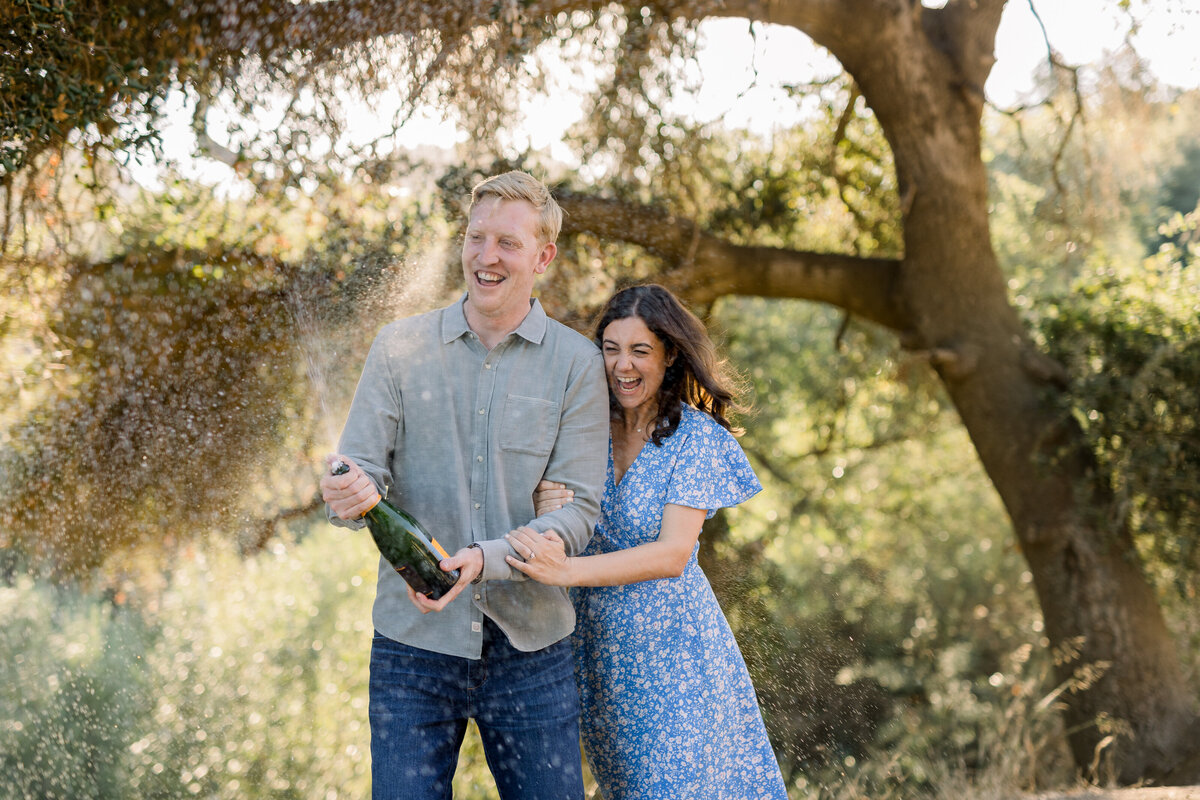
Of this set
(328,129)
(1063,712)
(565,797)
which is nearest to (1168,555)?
(1063,712)

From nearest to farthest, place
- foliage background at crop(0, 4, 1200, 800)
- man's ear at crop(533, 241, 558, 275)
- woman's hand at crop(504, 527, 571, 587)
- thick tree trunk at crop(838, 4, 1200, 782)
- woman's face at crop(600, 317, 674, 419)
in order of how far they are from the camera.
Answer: woman's hand at crop(504, 527, 571, 587) → man's ear at crop(533, 241, 558, 275) → woman's face at crop(600, 317, 674, 419) → foliage background at crop(0, 4, 1200, 800) → thick tree trunk at crop(838, 4, 1200, 782)

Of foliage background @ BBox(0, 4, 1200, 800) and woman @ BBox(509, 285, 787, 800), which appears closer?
woman @ BBox(509, 285, 787, 800)

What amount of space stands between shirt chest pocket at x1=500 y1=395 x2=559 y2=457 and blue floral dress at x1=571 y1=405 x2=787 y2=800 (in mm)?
334

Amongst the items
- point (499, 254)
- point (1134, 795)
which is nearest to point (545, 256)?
point (499, 254)

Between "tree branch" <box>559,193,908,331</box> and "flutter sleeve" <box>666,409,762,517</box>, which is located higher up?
Result: "tree branch" <box>559,193,908,331</box>

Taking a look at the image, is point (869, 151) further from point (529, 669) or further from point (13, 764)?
point (13, 764)

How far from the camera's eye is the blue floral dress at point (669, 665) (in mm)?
2355

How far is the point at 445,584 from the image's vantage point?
195 cm

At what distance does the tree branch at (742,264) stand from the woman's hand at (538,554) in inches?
138

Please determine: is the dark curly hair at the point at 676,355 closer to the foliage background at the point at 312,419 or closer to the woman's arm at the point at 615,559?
the woman's arm at the point at 615,559

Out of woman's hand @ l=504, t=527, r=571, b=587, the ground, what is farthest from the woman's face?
the ground

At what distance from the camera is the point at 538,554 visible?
198cm

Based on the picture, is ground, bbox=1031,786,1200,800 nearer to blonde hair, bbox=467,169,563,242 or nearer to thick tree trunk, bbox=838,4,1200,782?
thick tree trunk, bbox=838,4,1200,782

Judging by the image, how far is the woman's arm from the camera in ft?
6.50
